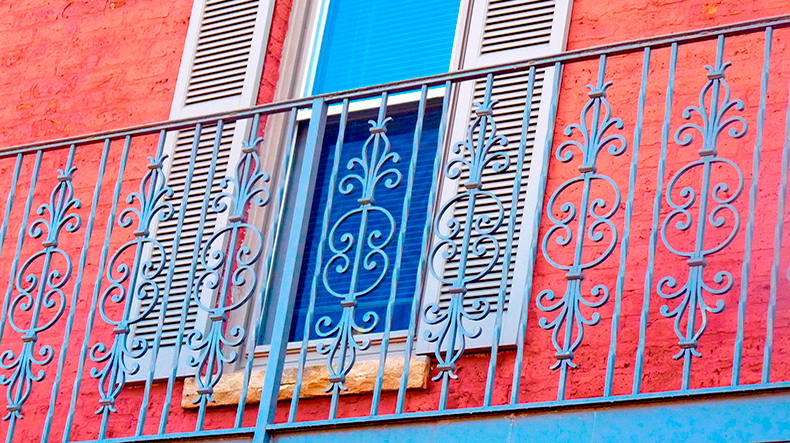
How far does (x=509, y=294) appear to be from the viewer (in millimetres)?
5973

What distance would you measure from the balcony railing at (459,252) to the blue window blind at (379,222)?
0.02 metres

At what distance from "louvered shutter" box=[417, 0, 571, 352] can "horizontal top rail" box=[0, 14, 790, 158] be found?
2.75ft

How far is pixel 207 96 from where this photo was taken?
7.13 meters

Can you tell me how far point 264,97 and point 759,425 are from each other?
352 centimetres

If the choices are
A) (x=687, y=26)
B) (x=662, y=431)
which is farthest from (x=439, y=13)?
(x=662, y=431)

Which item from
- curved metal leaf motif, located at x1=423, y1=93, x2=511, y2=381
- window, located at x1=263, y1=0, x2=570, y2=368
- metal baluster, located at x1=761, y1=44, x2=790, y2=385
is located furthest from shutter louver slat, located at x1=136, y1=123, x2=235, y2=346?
metal baluster, located at x1=761, y1=44, x2=790, y2=385

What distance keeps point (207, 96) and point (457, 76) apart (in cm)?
218

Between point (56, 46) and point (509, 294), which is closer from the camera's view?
point (509, 294)

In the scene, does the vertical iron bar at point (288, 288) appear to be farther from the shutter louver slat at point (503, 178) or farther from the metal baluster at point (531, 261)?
the shutter louver slat at point (503, 178)

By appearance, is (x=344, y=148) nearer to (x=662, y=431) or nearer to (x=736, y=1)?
(x=736, y=1)

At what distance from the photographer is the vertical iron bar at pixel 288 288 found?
5012mm

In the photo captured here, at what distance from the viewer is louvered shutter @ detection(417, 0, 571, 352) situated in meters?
5.95

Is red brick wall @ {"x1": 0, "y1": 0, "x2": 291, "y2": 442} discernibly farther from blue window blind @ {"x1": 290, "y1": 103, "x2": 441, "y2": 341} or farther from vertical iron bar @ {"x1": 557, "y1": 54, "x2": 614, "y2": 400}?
vertical iron bar @ {"x1": 557, "y1": 54, "x2": 614, "y2": 400}

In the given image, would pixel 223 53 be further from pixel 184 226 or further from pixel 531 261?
pixel 531 261
